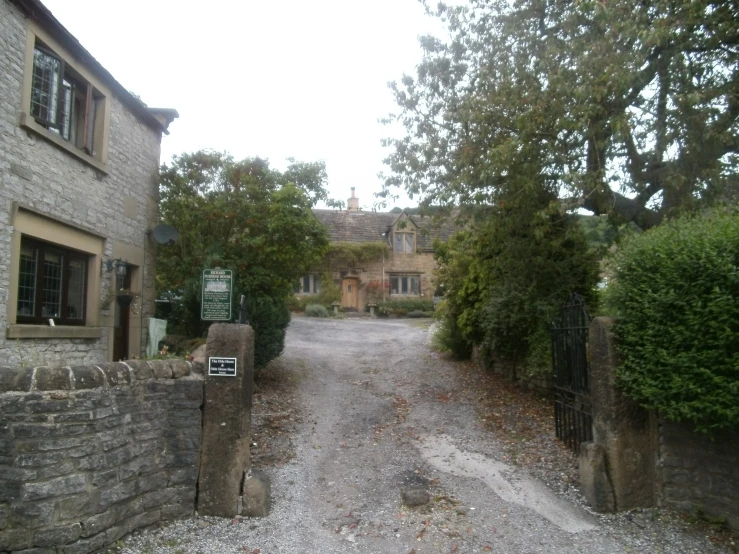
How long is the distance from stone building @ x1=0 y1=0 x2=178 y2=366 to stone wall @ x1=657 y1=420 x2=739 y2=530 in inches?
291

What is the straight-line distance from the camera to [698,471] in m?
5.84

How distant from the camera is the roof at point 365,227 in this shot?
106 ft

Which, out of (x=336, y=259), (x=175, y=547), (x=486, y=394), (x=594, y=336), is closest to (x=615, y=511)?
(x=594, y=336)

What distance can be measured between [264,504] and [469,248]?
8.61 metres

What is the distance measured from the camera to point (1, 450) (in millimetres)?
4773

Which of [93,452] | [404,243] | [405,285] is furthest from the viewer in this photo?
[404,243]

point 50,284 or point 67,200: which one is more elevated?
point 67,200

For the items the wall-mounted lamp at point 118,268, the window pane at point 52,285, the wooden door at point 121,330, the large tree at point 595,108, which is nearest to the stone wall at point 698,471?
the large tree at point 595,108

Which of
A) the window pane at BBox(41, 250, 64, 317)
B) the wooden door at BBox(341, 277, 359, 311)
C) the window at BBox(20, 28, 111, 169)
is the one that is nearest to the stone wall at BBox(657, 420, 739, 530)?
the window pane at BBox(41, 250, 64, 317)

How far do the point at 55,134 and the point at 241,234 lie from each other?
12.3 ft

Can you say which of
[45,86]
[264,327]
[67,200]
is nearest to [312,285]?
[264,327]

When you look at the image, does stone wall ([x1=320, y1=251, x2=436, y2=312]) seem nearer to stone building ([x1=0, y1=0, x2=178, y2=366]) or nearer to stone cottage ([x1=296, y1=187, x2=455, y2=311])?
stone cottage ([x1=296, y1=187, x2=455, y2=311])

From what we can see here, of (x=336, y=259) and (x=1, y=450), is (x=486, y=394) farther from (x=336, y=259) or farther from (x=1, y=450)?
(x=336, y=259)

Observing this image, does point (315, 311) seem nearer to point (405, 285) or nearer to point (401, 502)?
point (405, 285)
